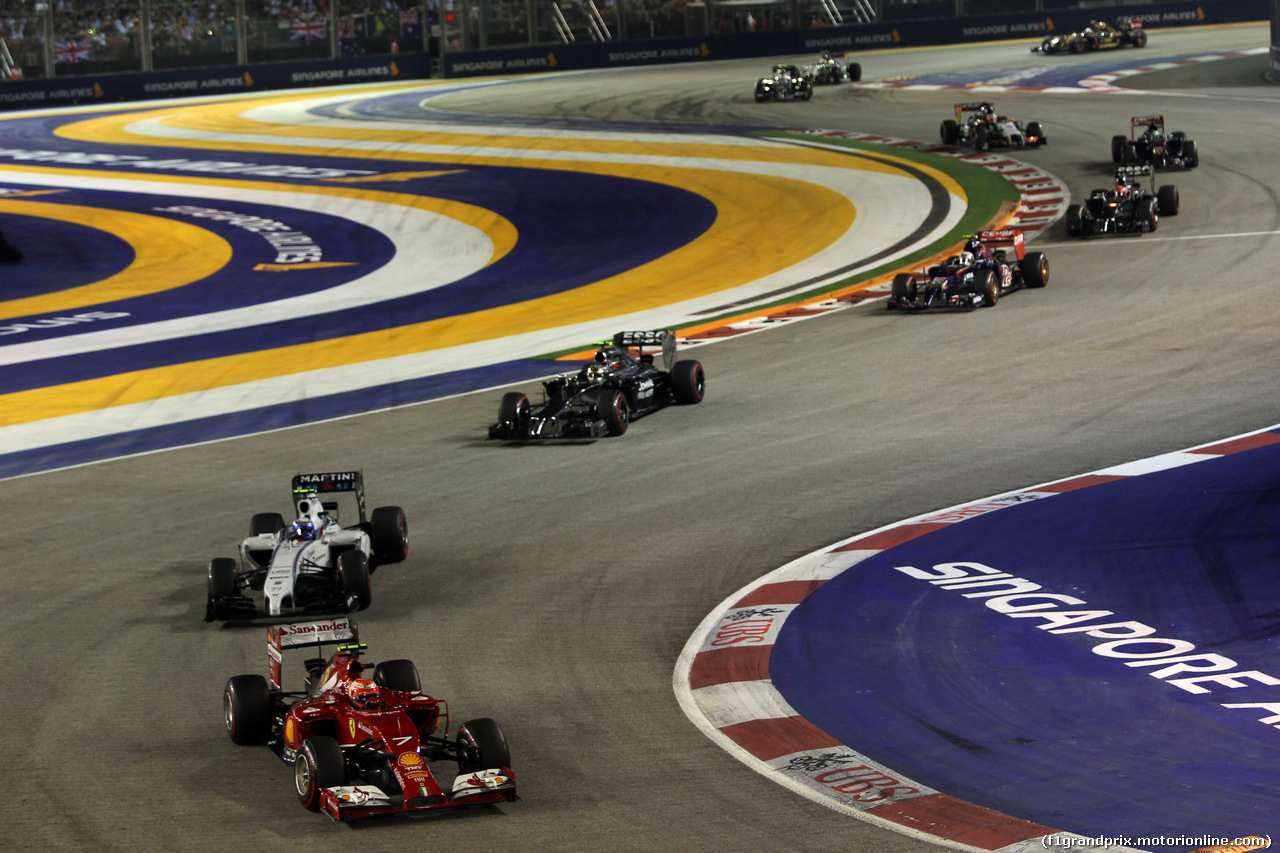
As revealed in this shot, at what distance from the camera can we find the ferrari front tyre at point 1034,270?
22.3 metres

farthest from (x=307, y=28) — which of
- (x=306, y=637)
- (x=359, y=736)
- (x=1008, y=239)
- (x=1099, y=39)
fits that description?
(x=359, y=736)

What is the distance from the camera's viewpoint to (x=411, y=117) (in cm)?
4500

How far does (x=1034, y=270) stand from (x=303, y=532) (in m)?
14.4

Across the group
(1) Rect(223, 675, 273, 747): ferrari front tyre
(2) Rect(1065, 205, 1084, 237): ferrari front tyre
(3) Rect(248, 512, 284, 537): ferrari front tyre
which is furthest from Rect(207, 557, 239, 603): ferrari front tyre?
(2) Rect(1065, 205, 1084, 237): ferrari front tyre

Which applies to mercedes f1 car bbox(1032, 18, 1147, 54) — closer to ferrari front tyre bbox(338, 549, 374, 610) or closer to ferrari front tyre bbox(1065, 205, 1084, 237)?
ferrari front tyre bbox(1065, 205, 1084, 237)

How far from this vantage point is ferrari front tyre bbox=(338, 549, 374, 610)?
33.9ft

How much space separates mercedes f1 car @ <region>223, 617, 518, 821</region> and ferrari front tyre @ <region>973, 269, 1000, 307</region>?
47.7 feet

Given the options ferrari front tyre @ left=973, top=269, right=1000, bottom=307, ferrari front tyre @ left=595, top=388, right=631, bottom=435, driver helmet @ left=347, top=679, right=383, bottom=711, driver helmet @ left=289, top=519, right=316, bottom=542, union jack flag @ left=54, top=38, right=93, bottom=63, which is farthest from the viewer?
union jack flag @ left=54, top=38, right=93, bottom=63

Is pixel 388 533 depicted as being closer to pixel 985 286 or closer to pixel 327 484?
pixel 327 484

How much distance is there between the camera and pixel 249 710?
798 centimetres

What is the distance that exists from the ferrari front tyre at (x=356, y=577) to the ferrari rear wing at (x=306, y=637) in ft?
6.02

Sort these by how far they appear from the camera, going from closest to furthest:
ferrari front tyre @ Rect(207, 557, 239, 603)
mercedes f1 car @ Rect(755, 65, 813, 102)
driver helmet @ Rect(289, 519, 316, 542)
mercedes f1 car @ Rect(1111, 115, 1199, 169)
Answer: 1. ferrari front tyre @ Rect(207, 557, 239, 603)
2. driver helmet @ Rect(289, 519, 316, 542)
3. mercedes f1 car @ Rect(1111, 115, 1199, 169)
4. mercedes f1 car @ Rect(755, 65, 813, 102)

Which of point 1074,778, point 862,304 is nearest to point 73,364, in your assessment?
point 862,304

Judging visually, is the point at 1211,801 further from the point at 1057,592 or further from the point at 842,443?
the point at 842,443
